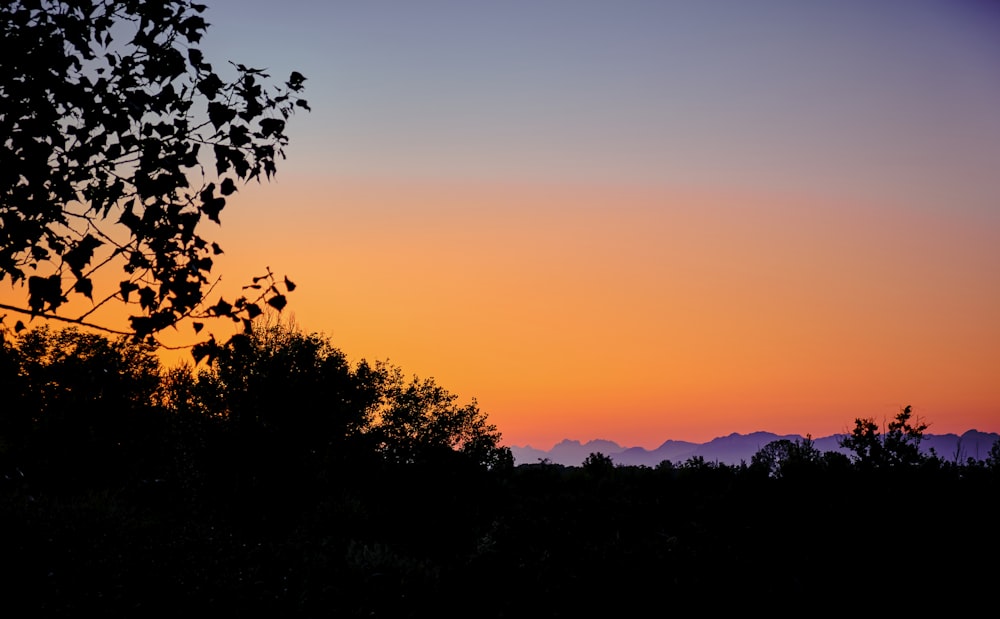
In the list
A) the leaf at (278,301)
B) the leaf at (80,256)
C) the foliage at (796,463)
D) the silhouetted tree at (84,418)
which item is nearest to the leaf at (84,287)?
the leaf at (80,256)

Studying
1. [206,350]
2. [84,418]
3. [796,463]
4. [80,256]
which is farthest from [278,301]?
[84,418]

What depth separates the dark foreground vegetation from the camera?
10.3 m

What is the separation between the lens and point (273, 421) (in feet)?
93.4

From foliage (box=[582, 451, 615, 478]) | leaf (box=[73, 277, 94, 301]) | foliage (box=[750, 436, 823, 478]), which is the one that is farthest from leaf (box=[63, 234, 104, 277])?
foliage (box=[582, 451, 615, 478])

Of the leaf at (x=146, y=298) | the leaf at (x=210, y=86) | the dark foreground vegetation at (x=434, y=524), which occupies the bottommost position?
the dark foreground vegetation at (x=434, y=524)

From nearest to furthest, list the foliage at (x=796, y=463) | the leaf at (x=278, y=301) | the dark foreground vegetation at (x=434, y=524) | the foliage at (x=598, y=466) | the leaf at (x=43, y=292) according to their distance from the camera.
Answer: the leaf at (x=43, y=292), the leaf at (x=278, y=301), the dark foreground vegetation at (x=434, y=524), the foliage at (x=796, y=463), the foliage at (x=598, y=466)

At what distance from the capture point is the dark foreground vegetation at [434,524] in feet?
33.9

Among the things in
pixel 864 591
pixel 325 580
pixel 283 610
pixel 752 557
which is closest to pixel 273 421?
pixel 325 580

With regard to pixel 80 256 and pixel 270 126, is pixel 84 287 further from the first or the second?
pixel 270 126

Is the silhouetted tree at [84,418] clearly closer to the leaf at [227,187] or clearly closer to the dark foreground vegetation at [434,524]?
the dark foreground vegetation at [434,524]

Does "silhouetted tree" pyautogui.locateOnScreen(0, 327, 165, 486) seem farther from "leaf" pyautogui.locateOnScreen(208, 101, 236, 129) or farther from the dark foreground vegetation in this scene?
"leaf" pyautogui.locateOnScreen(208, 101, 236, 129)

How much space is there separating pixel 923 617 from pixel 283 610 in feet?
33.3

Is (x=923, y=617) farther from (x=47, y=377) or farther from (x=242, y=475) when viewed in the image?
(x=47, y=377)

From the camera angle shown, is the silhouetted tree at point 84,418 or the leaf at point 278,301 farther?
the silhouetted tree at point 84,418
